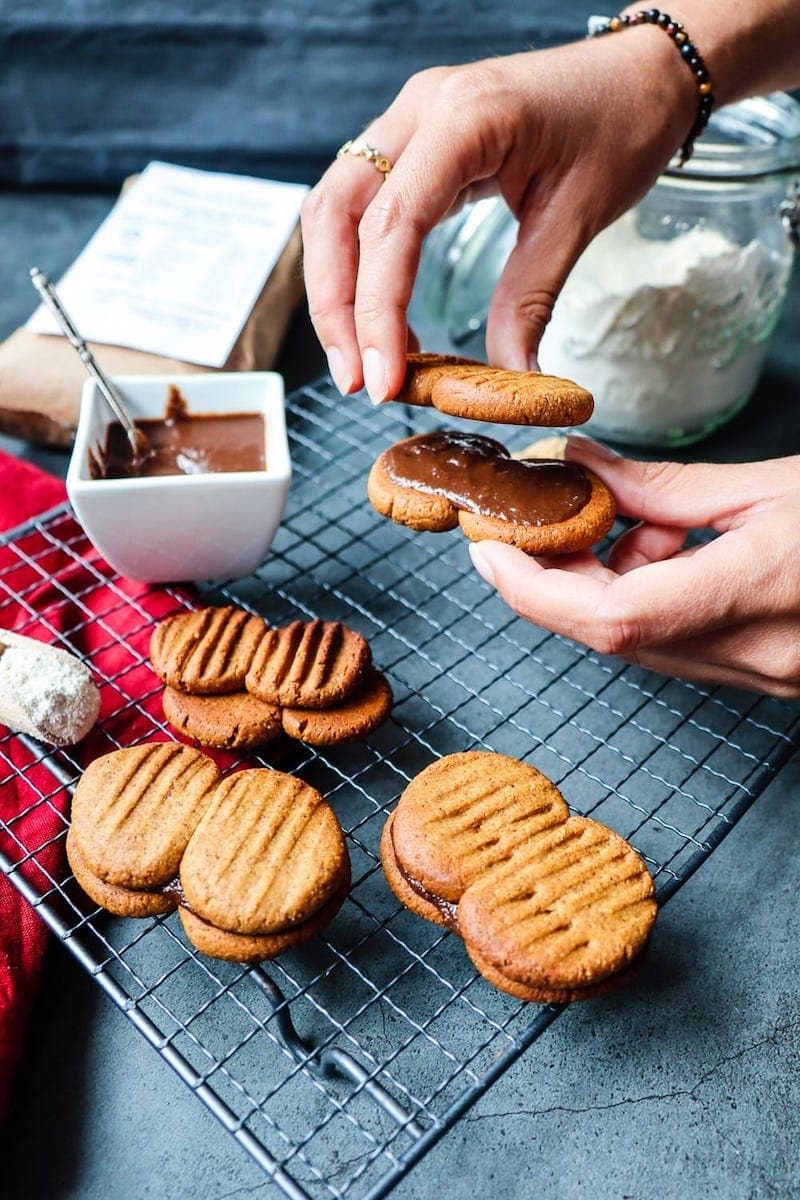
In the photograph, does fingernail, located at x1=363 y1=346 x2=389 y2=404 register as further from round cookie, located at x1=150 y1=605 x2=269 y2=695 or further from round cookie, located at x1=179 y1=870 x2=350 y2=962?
round cookie, located at x1=179 y1=870 x2=350 y2=962

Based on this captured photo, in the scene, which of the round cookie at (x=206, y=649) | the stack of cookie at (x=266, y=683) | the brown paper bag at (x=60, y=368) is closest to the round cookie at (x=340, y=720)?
the stack of cookie at (x=266, y=683)

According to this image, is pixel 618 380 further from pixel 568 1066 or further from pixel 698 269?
pixel 568 1066

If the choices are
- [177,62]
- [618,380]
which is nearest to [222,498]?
[618,380]

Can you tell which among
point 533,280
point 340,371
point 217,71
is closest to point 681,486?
point 533,280

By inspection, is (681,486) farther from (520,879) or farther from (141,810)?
(141,810)

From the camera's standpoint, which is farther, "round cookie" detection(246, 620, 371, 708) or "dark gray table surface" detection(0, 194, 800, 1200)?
"round cookie" detection(246, 620, 371, 708)

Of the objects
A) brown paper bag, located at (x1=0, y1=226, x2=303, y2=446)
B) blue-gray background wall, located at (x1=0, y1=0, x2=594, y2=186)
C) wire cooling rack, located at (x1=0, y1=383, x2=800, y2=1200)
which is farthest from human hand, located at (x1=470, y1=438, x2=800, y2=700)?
blue-gray background wall, located at (x1=0, y1=0, x2=594, y2=186)
